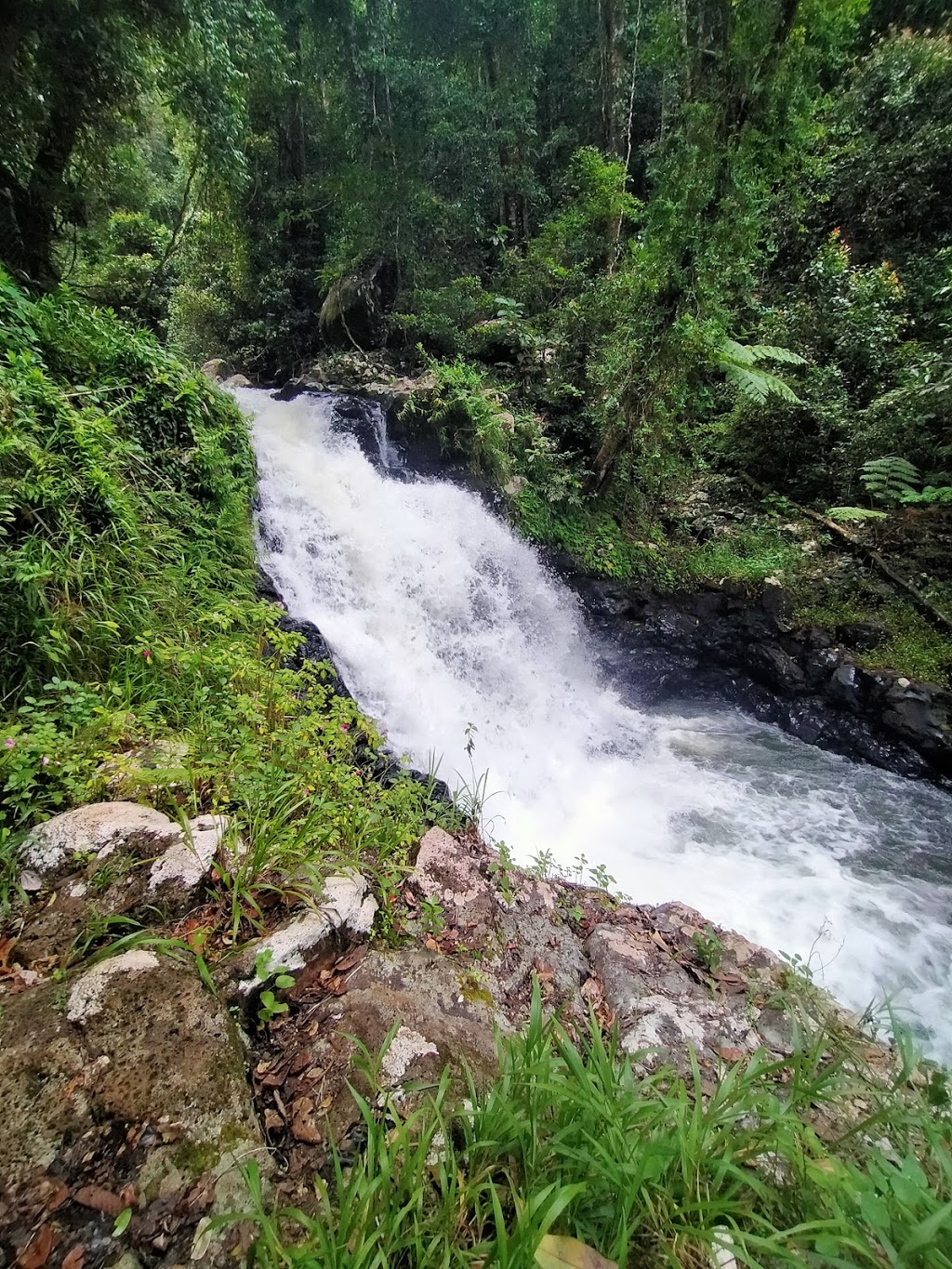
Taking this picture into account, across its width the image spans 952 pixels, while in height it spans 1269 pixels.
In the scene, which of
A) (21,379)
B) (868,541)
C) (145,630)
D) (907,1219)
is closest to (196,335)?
(21,379)

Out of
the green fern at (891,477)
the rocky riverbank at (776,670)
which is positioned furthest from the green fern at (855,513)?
the rocky riverbank at (776,670)

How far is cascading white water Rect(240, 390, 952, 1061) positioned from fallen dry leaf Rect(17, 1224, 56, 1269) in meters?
3.37

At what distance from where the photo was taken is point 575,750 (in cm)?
614

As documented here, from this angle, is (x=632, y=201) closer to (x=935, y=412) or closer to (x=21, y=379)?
(x=935, y=412)

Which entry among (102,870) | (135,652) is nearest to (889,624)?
(135,652)

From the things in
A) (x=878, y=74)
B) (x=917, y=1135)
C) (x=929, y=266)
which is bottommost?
(x=917, y=1135)

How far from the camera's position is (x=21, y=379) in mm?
3305

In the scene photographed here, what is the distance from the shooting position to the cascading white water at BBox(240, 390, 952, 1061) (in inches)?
161

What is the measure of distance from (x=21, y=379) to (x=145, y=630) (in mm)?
1772

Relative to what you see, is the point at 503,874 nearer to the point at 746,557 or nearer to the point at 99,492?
the point at 99,492

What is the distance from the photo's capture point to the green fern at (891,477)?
6.72 m

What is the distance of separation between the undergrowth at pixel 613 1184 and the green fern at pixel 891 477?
7138 millimetres

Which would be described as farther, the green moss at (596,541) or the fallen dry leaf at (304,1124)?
the green moss at (596,541)

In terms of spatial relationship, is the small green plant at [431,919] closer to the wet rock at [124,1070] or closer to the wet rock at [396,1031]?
the wet rock at [396,1031]
